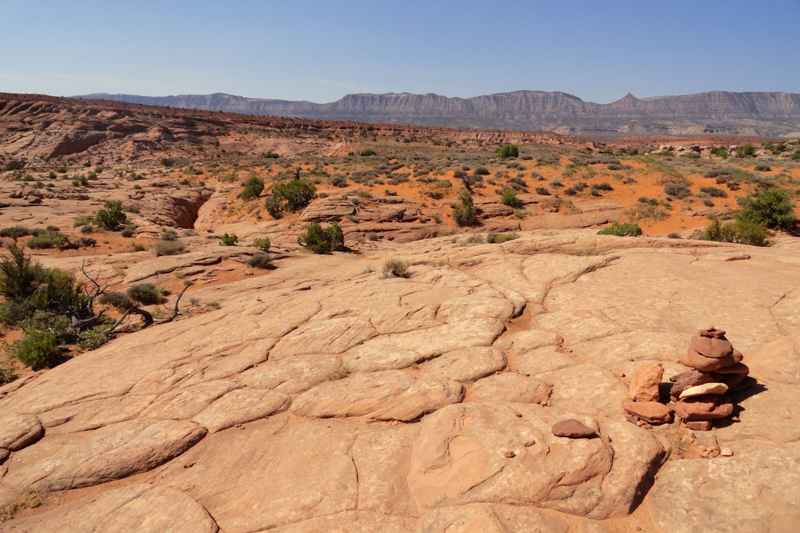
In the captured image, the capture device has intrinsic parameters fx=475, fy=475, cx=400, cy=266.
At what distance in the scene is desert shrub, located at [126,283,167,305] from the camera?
38.8ft

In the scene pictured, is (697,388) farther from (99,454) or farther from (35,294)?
(35,294)

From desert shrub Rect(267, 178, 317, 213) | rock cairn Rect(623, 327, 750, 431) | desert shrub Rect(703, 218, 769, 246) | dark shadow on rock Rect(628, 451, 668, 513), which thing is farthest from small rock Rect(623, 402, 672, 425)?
desert shrub Rect(267, 178, 317, 213)

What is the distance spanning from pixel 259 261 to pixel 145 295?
3.55 meters

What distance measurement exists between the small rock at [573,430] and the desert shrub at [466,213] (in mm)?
18871

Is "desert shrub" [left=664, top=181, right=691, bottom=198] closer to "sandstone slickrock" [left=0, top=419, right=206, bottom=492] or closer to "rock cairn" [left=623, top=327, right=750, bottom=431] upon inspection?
"rock cairn" [left=623, top=327, right=750, bottom=431]

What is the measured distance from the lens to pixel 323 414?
536cm

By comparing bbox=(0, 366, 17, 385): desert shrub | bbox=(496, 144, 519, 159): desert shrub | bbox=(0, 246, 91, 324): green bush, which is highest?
bbox=(496, 144, 519, 159): desert shrub

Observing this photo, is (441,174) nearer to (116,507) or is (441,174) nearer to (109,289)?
(109,289)

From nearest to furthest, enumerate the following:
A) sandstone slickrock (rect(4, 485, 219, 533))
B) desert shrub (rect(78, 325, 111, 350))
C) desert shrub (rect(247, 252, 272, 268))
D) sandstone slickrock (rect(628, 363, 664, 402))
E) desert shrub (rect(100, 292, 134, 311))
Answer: sandstone slickrock (rect(4, 485, 219, 533)) < sandstone slickrock (rect(628, 363, 664, 402)) < desert shrub (rect(78, 325, 111, 350)) < desert shrub (rect(100, 292, 134, 311)) < desert shrub (rect(247, 252, 272, 268))

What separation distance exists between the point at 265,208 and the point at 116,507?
22.7m

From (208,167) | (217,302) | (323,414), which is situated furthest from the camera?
(208,167)

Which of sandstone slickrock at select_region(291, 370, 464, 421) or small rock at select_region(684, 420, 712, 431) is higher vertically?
small rock at select_region(684, 420, 712, 431)

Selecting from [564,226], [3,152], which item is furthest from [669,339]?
[3,152]

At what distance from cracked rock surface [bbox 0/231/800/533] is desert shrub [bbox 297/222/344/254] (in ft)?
29.5
